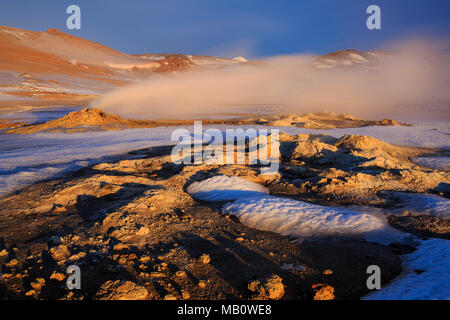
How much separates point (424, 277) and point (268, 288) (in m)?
1.04

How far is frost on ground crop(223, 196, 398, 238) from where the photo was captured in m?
2.77

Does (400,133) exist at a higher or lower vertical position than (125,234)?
higher

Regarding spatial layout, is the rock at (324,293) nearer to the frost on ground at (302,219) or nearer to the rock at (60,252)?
the frost on ground at (302,219)

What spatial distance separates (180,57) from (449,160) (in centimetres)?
6661

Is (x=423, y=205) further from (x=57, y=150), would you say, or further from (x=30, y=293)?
(x=57, y=150)

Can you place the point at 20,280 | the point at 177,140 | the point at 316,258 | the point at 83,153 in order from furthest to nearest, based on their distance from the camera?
1. the point at 177,140
2. the point at 83,153
3. the point at 316,258
4. the point at 20,280

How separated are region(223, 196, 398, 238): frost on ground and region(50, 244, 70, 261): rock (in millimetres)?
1602

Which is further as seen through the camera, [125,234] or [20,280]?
[125,234]

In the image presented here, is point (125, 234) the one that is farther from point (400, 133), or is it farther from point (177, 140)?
point (400, 133)

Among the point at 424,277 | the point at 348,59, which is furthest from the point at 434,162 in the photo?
the point at 348,59

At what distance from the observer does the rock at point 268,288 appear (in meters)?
1.84

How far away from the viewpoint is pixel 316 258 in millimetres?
2326
